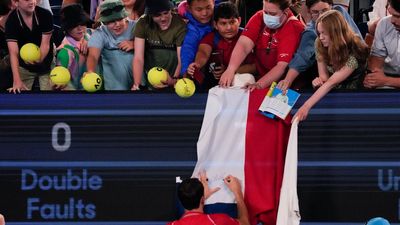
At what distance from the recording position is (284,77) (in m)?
8.08

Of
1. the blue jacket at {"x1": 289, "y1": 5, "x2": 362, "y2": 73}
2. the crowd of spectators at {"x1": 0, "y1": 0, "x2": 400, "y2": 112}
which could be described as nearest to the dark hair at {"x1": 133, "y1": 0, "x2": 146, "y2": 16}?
the crowd of spectators at {"x1": 0, "y1": 0, "x2": 400, "y2": 112}

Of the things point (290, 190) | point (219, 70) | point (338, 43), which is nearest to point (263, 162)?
point (290, 190)

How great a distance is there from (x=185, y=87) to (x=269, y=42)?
75 cm

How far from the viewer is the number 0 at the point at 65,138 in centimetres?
822

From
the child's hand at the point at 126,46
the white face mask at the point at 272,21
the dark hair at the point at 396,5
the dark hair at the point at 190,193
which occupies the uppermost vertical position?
the dark hair at the point at 396,5

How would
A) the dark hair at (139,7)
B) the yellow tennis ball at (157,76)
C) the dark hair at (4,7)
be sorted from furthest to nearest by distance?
the dark hair at (139,7)
the dark hair at (4,7)
the yellow tennis ball at (157,76)

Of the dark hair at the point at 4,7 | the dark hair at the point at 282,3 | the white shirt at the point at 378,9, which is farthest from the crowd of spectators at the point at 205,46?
the white shirt at the point at 378,9

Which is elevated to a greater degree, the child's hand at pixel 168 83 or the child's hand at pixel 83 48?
the child's hand at pixel 83 48

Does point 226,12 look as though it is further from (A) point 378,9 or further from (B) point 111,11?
(A) point 378,9

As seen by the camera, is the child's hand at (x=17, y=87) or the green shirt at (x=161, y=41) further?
the green shirt at (x=161, y=41)

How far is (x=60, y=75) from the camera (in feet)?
27.0

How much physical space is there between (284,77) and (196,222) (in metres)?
1.33

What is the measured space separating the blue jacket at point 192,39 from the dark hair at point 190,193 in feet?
3.07

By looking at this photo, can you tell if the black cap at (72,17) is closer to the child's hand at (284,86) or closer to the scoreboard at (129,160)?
the scoreboard at (129,160)
